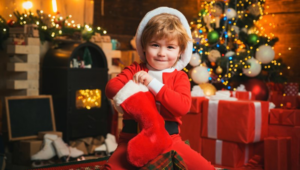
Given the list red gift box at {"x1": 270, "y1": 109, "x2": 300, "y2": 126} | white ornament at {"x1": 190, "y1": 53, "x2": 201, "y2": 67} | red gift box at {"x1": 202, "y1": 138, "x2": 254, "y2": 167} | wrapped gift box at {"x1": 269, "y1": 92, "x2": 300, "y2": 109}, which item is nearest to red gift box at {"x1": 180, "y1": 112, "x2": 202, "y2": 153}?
red gift box at {"x1": 202, "y1": 138, "x2": 254, "y2": 167}

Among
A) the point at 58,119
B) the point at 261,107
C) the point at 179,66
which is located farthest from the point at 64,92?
the point at 179,66

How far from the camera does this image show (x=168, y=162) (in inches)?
70.0

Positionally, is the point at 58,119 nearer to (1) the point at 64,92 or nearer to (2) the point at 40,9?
(1) the point at 64,92

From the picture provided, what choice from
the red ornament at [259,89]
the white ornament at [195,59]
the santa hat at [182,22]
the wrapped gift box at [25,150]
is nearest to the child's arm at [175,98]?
the santa hat at [182,22]

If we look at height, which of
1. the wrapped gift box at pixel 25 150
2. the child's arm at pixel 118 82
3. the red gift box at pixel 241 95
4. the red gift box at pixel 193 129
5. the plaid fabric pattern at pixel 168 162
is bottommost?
the wrapped gift box at pixel 25 150

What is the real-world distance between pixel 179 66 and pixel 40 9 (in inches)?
133

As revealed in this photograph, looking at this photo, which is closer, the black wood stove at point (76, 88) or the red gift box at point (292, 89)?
the black wood stove at point (76, 88)

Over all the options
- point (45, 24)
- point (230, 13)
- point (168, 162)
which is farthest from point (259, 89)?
point (168, 162)

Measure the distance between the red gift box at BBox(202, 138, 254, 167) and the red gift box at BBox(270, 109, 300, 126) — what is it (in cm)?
30

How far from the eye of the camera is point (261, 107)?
344 cm

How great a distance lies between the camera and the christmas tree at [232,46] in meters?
4.95

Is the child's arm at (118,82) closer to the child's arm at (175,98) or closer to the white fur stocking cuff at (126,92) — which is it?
the white fur stocking cuff at (126,92)

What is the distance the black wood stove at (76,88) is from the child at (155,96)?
226 centimetres

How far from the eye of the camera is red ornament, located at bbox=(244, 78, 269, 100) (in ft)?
15.5
